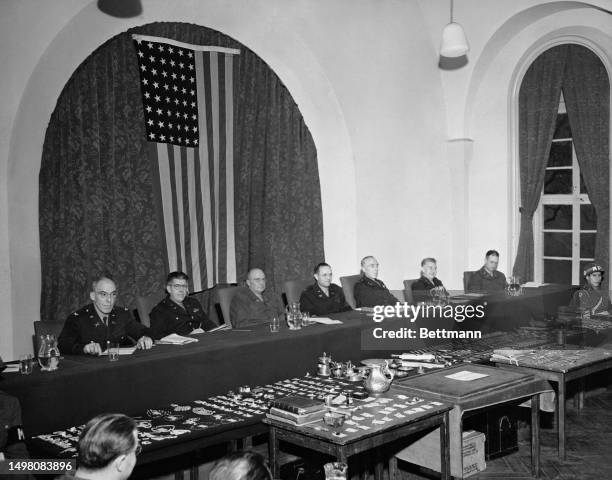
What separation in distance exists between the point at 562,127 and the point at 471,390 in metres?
6.08

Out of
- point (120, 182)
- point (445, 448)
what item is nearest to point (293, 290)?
point (120, 182)

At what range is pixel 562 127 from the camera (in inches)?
355

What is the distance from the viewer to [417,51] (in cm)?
902

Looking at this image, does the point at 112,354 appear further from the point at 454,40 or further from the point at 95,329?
the point at 454,40

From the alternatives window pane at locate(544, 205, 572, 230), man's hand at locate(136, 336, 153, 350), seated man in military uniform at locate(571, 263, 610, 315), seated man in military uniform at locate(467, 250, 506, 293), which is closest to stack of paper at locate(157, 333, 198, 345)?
man's hand at locate(136, 336, 153, 350)

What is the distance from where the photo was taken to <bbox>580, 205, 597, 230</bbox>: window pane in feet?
28.6

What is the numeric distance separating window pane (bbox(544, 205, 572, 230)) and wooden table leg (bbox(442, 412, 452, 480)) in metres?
6.01

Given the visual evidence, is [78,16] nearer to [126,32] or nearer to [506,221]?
[126,32]

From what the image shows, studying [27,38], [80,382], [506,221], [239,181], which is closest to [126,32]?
[27,38]

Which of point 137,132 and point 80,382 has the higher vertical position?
point 137,132

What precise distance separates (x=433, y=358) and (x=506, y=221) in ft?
16.1

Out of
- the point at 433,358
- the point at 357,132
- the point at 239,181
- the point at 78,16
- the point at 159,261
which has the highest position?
the point at 78,16

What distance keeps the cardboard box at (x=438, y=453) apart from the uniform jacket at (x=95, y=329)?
204cm

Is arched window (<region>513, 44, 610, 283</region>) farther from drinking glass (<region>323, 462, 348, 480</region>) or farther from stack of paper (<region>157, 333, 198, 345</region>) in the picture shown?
drinking glass (<region>323, 462, 348, 480</region>)
